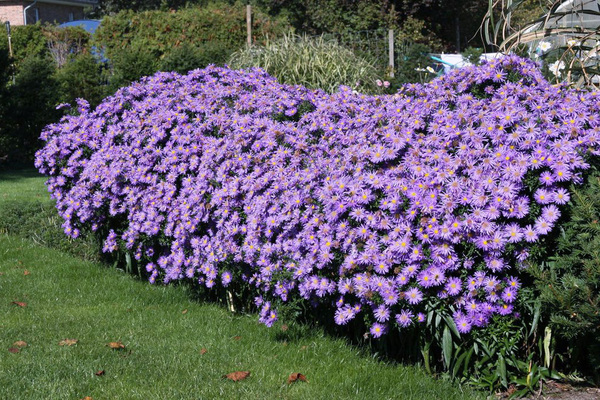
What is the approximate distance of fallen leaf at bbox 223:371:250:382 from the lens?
346cm

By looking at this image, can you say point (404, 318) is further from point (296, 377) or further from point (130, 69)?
point (130, 69)

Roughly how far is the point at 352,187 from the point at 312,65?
6.35 meters

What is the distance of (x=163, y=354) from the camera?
3.83m

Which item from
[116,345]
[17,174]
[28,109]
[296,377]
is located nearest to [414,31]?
[28,109]

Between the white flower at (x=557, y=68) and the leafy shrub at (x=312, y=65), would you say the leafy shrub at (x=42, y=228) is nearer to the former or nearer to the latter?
the leafy shrub at (x=312, y=65)

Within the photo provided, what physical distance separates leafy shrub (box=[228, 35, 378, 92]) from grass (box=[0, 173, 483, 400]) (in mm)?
5044

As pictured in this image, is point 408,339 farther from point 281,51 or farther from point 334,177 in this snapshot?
point 281,51

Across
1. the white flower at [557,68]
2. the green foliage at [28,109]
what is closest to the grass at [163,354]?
the white flower at [557,68]

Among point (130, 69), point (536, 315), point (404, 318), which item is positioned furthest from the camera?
point (130, 69)

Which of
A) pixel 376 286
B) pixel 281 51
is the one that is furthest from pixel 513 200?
pixel 281 51

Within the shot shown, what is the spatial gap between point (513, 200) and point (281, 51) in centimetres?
737

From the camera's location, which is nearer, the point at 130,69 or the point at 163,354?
the point at 163,354

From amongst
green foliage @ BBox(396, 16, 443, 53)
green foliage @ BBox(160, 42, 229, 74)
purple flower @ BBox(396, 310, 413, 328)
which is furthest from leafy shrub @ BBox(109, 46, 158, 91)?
purple flower @ BBox(396, 310, 413, 328)

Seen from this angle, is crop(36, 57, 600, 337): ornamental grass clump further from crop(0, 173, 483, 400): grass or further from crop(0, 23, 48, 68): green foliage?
crop(0, 23, 48, 68): green foliage
